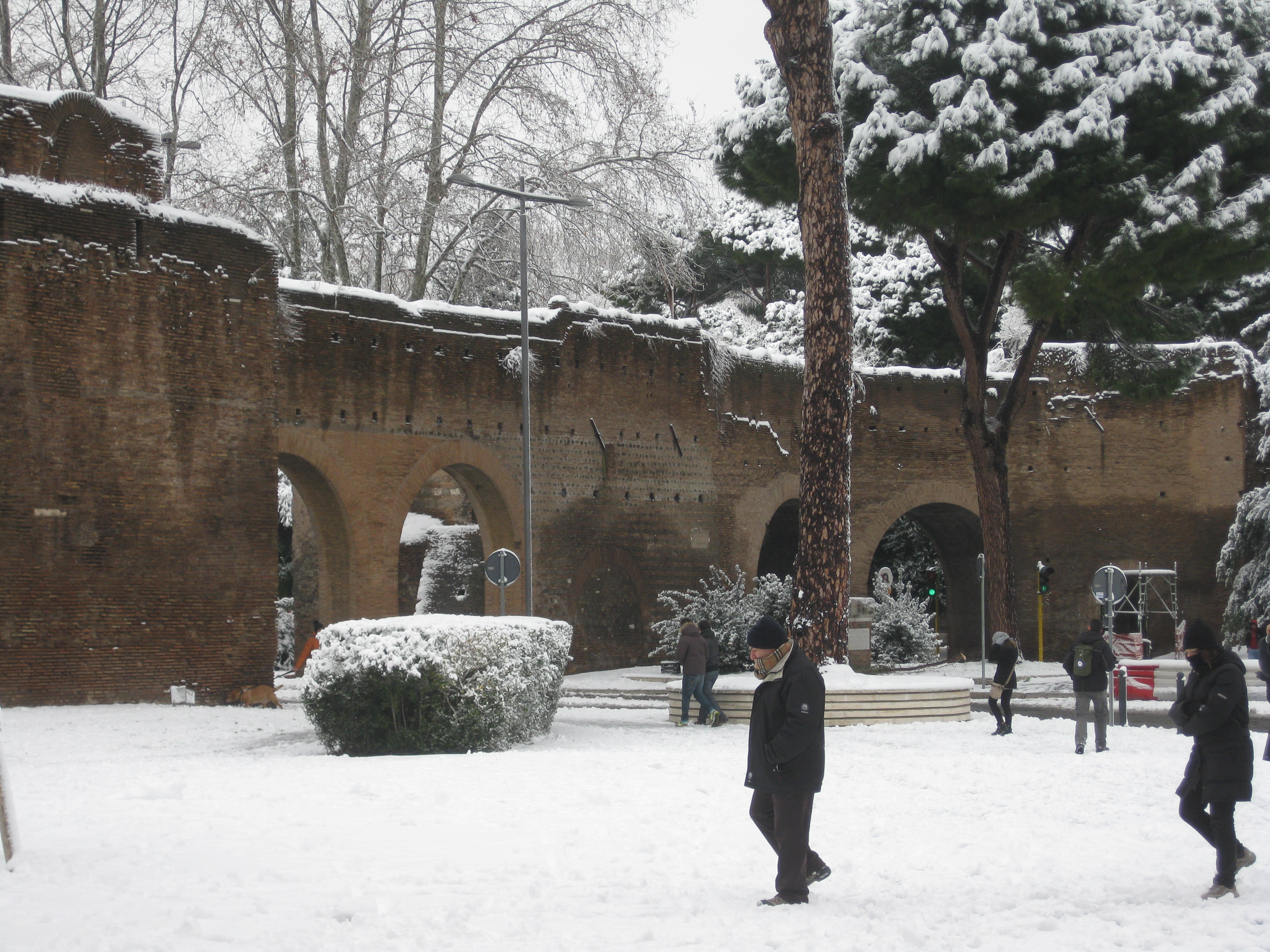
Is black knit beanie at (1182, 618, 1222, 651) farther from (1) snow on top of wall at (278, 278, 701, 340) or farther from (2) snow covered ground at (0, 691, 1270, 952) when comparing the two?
(1) snow on top of wall at (278, 278, 701, 340)

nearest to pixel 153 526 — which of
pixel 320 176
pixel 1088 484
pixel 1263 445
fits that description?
pixel 320 176

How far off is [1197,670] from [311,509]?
653 inches

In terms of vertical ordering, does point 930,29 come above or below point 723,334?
above

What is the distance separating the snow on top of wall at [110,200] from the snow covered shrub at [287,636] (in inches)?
373

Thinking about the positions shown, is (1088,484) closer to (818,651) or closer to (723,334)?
(723,334)

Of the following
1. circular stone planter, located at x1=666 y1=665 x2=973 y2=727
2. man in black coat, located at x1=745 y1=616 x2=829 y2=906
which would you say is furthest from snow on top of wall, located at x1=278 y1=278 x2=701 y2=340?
man in black coat, located at x1=745 y1=616 x2=829 y2=906

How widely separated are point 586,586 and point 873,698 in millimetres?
10274

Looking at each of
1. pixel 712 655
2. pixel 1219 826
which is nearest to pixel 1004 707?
pixel 712 655

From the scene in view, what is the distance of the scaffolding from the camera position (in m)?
28.7

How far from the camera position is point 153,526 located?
1638cm

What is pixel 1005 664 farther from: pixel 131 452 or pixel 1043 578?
pixel 1043 578

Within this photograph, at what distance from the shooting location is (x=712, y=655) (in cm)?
1589

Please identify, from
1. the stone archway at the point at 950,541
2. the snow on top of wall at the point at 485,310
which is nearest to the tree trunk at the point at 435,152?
the snow on top of wall at the point at 485,310

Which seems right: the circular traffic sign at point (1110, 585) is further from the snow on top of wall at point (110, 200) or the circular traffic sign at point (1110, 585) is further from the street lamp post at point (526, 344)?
the snow on top of wall at point (110, 200)
